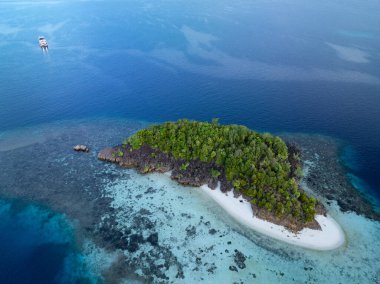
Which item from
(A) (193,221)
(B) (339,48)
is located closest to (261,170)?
(A) (193,221)

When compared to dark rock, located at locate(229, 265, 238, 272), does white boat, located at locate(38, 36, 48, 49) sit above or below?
above

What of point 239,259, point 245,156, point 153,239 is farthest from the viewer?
point 245,156

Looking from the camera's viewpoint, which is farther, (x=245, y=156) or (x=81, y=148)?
(x=81, y=148)

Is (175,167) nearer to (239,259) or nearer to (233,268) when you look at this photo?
(239,259)

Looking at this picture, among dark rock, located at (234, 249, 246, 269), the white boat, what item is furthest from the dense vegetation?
the white boat

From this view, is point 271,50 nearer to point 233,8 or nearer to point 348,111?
point 348,111

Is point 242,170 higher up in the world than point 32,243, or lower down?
higher up

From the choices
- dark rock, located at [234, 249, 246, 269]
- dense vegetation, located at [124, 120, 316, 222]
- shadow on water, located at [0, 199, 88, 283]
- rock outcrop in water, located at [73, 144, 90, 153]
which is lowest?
shadow on water, located at [0, 199, 88, 283]

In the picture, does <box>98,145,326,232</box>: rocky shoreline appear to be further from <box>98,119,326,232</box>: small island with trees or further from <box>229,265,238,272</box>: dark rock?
<box>229,265,238,272</box>: dark rock

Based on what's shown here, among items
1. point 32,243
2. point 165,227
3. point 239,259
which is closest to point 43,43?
point 32,243
